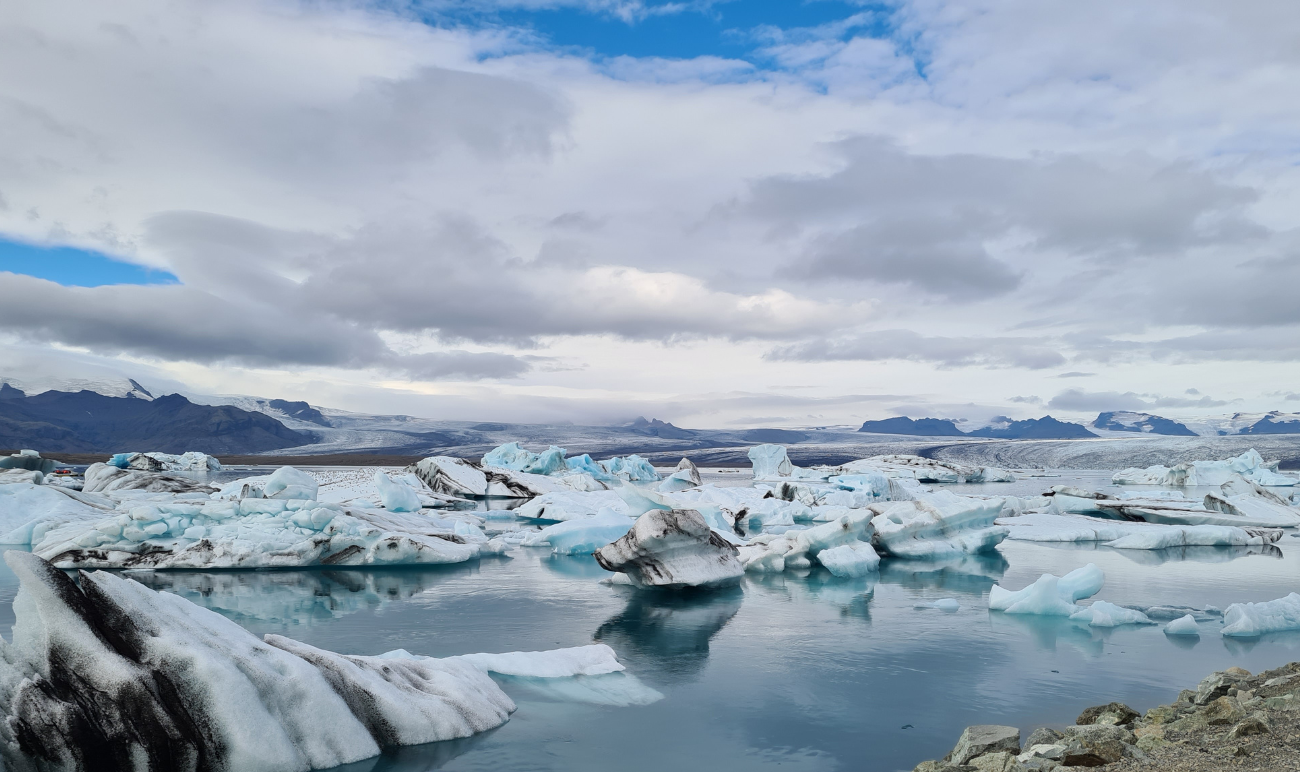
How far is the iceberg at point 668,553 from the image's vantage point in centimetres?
902

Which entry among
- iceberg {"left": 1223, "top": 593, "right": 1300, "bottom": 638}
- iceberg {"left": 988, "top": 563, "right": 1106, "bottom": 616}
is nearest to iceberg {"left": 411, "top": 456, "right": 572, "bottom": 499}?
iceberg {"left": 988, "top": 563, "right": 1106, "bottom": 616}

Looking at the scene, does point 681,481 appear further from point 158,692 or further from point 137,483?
point 158,692

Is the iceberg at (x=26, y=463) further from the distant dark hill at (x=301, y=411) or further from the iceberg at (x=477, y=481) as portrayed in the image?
the distant dark hill at (x=301, y=411)

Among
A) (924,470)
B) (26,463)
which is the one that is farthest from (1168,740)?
(924,470)

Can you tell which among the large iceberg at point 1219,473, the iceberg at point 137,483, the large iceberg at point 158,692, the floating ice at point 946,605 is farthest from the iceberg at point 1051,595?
the large iceberg at point 1219,473

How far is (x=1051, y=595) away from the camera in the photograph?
7859 mm

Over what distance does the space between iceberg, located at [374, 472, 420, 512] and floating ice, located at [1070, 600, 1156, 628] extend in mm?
15063

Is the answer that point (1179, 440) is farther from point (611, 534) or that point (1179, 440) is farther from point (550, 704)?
point (550, 704)

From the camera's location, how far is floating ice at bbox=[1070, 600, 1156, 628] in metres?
7.57

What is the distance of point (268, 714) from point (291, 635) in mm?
3646

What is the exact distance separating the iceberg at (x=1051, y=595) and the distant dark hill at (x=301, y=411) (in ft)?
537

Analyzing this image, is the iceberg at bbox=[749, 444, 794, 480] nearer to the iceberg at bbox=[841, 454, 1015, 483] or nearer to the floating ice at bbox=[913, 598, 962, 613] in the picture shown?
the iceberg at bbox=[841, 454, 1015, 483]

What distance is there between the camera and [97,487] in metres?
22.9

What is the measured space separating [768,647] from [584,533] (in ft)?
22.0
